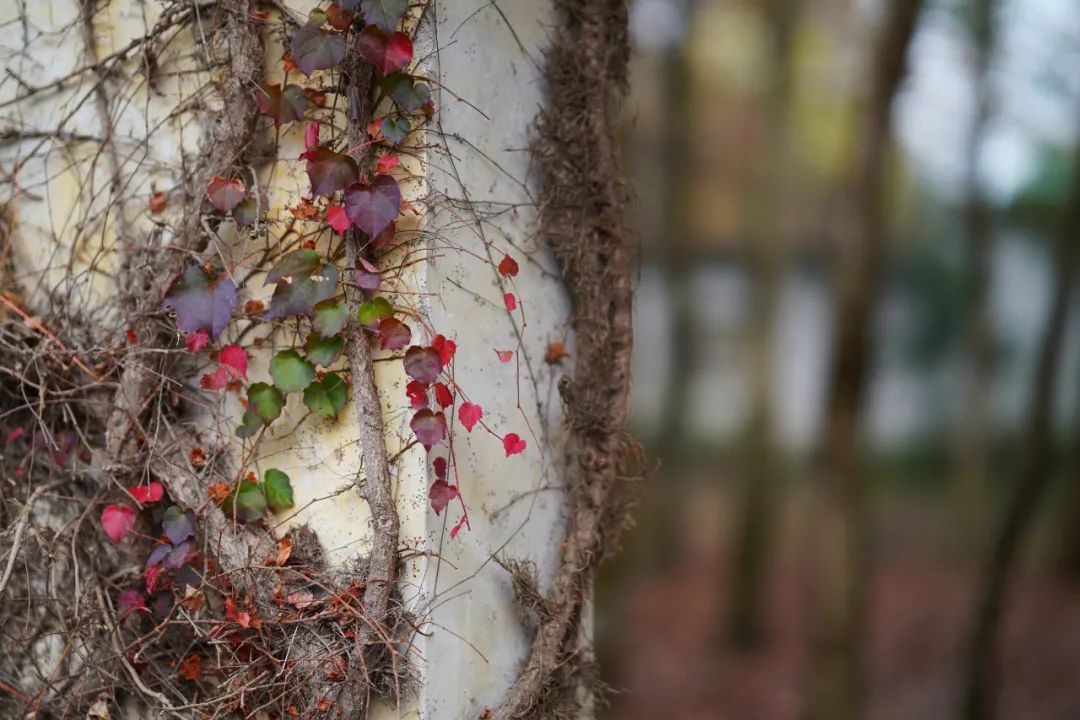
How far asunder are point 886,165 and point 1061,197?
789cm

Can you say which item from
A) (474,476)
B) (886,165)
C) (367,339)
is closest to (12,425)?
(367,339)

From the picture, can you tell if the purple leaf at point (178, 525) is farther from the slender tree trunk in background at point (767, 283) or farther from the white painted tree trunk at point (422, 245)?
Answer: the slender tree trunk in background at point (767, 283)

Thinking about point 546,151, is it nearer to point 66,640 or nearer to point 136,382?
point 136,382

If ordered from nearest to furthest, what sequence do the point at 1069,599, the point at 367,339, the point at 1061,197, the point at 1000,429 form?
1. the point at 367,339
2. the point at 1069,599
3. the point at 1061,197
4. the point at 1000,429

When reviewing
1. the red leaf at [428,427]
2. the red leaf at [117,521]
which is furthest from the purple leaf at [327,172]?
the red leaf at [117,521]

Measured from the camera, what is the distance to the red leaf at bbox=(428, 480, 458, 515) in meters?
1.90

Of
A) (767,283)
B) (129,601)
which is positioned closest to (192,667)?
(129,601)

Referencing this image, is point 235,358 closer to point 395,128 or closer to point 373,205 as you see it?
point 373,205

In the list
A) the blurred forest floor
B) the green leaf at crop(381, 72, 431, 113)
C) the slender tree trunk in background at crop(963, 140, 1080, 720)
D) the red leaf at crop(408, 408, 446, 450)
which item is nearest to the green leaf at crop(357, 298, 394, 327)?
the red leaf at crop(408, 408, 446, 450)

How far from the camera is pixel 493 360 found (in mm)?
2150

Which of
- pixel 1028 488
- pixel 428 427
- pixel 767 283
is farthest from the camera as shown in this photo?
pixel 767 283

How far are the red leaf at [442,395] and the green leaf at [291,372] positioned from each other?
0.99ft

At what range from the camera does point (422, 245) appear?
6.48 ft

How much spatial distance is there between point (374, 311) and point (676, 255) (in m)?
7.28
